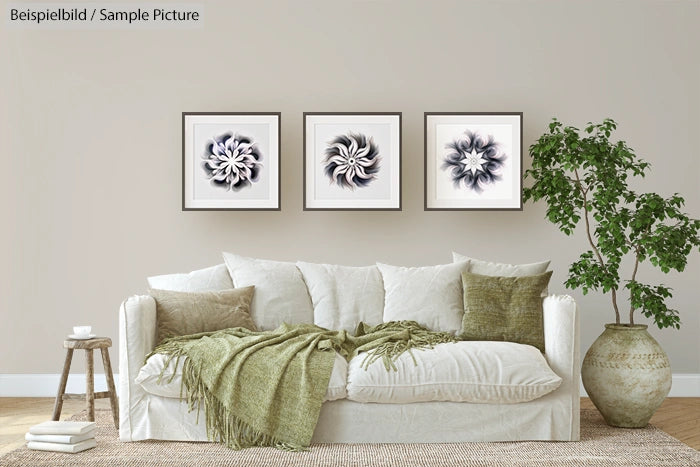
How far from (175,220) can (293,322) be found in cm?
133

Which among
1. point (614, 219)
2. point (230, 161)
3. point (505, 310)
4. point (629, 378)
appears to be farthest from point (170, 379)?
point (614, 219)

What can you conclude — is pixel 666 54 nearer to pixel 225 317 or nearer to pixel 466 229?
pixel 466 229

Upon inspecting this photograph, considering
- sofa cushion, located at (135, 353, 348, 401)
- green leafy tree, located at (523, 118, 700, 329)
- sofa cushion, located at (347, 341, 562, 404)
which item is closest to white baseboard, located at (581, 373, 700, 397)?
green leafy tree, located at (523, 118, 700, 329)

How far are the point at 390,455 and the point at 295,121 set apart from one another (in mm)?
2466

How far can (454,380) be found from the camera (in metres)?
3.65

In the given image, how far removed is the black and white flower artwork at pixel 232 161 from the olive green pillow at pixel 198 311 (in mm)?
1057

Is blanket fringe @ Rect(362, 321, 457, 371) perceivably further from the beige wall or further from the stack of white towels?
the stack of white towels

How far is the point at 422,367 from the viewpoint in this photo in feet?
12.1

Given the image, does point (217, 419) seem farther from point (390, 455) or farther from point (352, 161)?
point (352, 161)

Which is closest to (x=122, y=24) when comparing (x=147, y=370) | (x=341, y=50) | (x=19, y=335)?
(x=341, y=50)

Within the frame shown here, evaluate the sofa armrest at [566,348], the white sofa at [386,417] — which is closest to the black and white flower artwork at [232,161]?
the white sofa at [386,417]

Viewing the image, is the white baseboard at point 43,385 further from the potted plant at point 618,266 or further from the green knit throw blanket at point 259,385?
the green knit throw blanket at point 259,385

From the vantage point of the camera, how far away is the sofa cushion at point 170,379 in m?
3.62

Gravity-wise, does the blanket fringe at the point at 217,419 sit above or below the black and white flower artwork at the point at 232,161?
below
